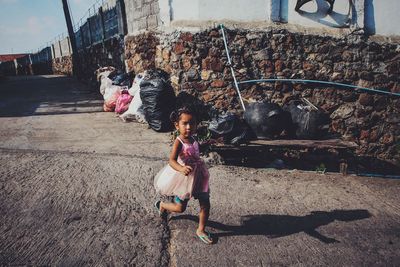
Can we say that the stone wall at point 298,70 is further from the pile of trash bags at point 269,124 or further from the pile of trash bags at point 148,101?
the pile of trash bags at point 269,124

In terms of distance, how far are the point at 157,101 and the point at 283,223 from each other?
2.95 meters

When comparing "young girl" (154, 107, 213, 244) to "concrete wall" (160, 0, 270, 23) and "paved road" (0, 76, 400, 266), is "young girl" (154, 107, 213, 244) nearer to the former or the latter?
"paved road" (0, 76, 400, 266)

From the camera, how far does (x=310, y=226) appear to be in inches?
103

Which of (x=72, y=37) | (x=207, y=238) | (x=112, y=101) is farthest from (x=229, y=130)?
(x=72, y=37)

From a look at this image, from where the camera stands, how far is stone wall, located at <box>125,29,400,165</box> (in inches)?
193

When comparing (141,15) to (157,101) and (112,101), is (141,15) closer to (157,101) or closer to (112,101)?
(112,101)

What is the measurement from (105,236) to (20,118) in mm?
4612

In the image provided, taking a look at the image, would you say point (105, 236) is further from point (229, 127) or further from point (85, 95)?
point (85, 95)

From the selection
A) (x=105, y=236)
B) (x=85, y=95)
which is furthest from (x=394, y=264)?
(x=85, y=95)

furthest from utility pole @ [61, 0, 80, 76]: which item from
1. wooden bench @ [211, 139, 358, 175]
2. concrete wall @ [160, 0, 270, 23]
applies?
wooden bench @ [211, 139, 358, 175]

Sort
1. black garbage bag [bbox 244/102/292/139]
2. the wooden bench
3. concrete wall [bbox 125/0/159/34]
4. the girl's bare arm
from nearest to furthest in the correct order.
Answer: the girl's bare arm
the wooden bench
black garbage bag [bbox 244/102/292/139]
concrete wall [bbox 125/0/159/34]

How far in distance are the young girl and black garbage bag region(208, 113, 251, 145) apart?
182cm

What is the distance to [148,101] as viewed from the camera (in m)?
4.87

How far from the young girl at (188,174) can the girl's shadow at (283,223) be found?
0.92 ft
